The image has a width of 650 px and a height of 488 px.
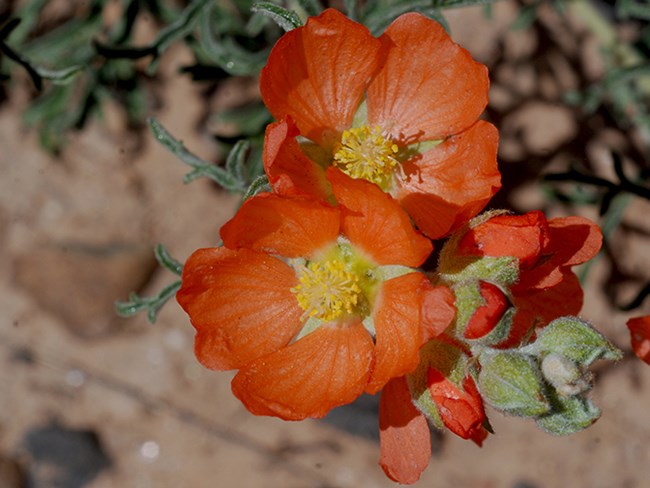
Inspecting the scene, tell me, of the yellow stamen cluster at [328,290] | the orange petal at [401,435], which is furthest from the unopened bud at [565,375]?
the yellow stamen cluster at [328,290]

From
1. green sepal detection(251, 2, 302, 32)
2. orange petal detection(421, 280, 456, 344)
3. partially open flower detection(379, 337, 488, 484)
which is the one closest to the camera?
orange petal detection(421, 280, 456, 344)

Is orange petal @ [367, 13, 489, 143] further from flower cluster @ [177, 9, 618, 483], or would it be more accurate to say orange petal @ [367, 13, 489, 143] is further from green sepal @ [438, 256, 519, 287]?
green sepal @ [438, 256, 519, 287]

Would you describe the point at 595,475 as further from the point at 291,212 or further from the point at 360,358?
the point at 291,212

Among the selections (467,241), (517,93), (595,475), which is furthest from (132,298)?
(595,475)

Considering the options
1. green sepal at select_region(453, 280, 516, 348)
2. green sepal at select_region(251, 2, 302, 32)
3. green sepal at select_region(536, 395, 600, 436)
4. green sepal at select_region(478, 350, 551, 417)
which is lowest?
green sepal at select_region(536, 395, 600, 436)

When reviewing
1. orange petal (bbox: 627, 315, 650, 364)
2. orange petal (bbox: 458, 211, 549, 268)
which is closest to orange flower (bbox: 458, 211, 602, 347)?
orange petal (bbox: 458, 211, 549, 268)

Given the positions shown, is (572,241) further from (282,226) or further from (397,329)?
(282,226)
